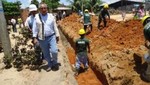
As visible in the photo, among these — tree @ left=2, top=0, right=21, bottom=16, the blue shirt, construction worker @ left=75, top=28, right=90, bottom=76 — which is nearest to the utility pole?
the blue shirt

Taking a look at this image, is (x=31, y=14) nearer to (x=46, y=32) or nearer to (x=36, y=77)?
(x=46, y=32)

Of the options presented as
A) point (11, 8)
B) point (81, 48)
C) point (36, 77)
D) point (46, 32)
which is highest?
point (46, 32)

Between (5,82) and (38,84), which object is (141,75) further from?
(5,82)

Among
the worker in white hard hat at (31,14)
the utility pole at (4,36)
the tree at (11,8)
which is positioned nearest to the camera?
the utility pole at (4,36)

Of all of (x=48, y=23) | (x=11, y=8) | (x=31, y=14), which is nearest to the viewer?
(x=48, y=23)

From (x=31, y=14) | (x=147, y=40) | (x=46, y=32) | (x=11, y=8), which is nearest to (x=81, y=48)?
(x=31, y=14)

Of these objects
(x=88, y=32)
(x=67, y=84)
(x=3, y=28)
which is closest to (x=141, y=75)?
(x=67, y=84)

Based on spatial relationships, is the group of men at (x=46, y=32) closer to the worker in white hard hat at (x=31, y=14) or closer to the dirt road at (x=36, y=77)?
the dirt road at (x=36, y=77)

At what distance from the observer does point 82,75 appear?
10.1 metres

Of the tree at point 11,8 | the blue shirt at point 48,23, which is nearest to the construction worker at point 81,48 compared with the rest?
the blue shirt at point 48,23

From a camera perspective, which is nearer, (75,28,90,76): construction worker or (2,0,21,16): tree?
(75,28,90,76): construction worker

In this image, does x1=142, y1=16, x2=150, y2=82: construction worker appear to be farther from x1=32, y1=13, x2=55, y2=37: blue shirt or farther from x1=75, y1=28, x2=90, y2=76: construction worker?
x1=75, y1=28, x2=90, y2=76: construction worker

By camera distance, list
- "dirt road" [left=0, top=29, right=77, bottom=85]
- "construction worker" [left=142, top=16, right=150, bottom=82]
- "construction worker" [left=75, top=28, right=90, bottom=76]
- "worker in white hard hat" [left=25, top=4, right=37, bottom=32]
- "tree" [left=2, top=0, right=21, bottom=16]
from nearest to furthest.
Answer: "construction worker" [left=142, top=16, right=150, bottom=82] → "dirt road" [left=0, top=29, right=77, bottom=85] → "worker in white hard hat" [left=25, top=4, right=37, bottom=32] → "construction worker" [left=75, top=28, right=90, bottom=76] → "tree" [left=2, top=0, right=21, bottom=16]

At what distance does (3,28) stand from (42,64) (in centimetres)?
155
